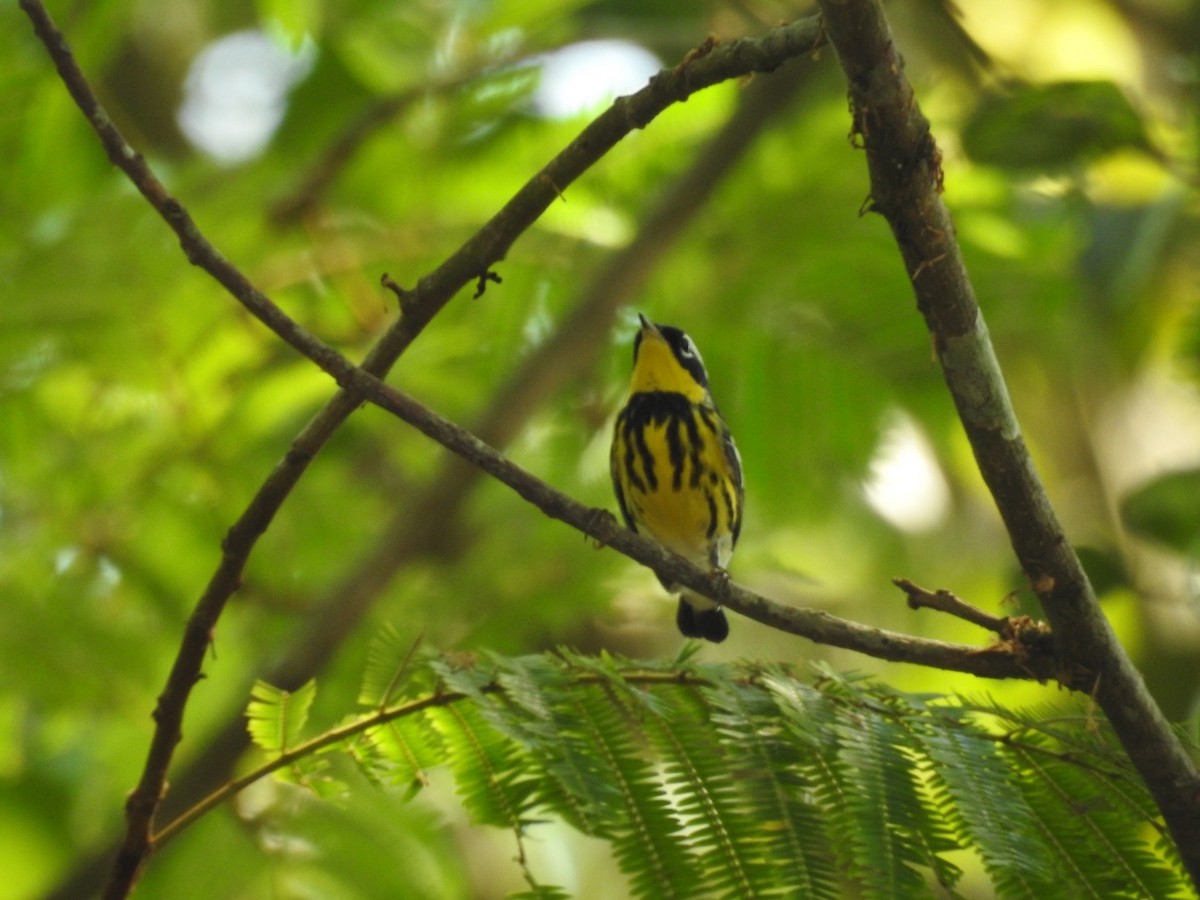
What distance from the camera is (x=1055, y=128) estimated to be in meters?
4.30

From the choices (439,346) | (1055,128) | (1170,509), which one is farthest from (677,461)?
(1170,509)

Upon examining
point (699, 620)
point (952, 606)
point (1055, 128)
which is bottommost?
point (952, 606)

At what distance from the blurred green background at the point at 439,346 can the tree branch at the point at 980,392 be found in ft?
4.36

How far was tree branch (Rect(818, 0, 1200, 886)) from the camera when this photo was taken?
212 cm

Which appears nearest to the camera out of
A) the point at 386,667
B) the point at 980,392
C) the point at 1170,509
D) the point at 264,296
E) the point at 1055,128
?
the point at 980,392

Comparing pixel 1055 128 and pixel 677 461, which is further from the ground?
pixel 1055 128

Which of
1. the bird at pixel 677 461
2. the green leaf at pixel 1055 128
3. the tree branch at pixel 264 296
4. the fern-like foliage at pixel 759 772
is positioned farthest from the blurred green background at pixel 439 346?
the tree branch at pixel 264 296

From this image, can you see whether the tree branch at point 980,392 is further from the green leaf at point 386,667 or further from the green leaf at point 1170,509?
the green leaf at point 1170,509

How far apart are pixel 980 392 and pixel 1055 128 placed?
2266mm

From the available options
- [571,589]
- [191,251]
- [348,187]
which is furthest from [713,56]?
[348,187]

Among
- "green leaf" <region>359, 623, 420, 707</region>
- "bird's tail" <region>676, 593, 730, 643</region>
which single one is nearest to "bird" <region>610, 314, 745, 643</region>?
"bird's tail" <region>676, 593, 730, 643</region>

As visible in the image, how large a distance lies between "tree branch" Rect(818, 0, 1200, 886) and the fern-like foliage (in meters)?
0.17

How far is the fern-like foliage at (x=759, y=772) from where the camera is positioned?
254cm

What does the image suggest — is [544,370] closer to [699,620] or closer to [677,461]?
[677,461]
